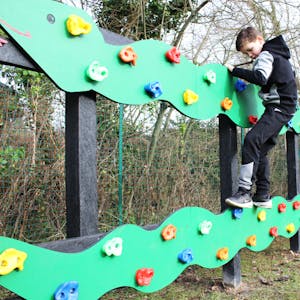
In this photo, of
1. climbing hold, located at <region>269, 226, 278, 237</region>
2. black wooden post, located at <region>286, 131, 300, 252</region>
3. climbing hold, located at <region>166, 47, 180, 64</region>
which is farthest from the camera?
black wooden post, located at <region>286, 131, 300, 252</region>

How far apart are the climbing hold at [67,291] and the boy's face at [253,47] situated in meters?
2.22

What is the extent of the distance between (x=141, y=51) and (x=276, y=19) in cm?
516

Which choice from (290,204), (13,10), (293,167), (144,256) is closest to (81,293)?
(144,256)

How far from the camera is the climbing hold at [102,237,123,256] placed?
6.93ft

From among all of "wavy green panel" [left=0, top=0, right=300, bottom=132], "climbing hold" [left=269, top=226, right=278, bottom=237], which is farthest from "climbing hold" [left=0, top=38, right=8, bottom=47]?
"climbing hold" [left=269, top=226, right=278, bottom=237]

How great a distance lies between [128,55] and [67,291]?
4.52ft

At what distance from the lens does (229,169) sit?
3.21 metres

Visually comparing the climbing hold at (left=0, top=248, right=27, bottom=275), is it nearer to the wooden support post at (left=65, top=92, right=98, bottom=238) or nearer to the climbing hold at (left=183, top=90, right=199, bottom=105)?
the wooden support post at (left=65, top=92, right=98, bottom=238)

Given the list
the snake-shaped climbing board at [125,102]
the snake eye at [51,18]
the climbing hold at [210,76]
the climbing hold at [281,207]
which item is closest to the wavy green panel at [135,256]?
the snake-shaped climbing board at [125,102]

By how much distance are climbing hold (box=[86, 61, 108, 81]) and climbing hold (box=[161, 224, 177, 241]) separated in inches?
42.3

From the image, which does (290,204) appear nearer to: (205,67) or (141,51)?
(205,67)

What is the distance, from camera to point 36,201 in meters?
3.62

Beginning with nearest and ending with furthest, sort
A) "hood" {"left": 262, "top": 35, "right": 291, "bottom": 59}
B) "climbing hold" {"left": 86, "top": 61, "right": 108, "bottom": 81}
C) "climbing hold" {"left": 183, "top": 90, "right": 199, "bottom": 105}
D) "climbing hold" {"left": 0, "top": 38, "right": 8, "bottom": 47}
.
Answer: "climbing hold" {"left": 0, "top": 38, "right": 8, "bottom": 47}, "climbing hold" {"left": 86, "top": 61, "right": 108, "bottom": 81}, "climbing hold" {"left": 183, "top": 90, "right": 199, "bottom": 105}, "hood" {"left": 262, "top": 35, "right": 291, "bottom": 59}

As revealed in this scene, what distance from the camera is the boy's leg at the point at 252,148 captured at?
2902 millimetres
